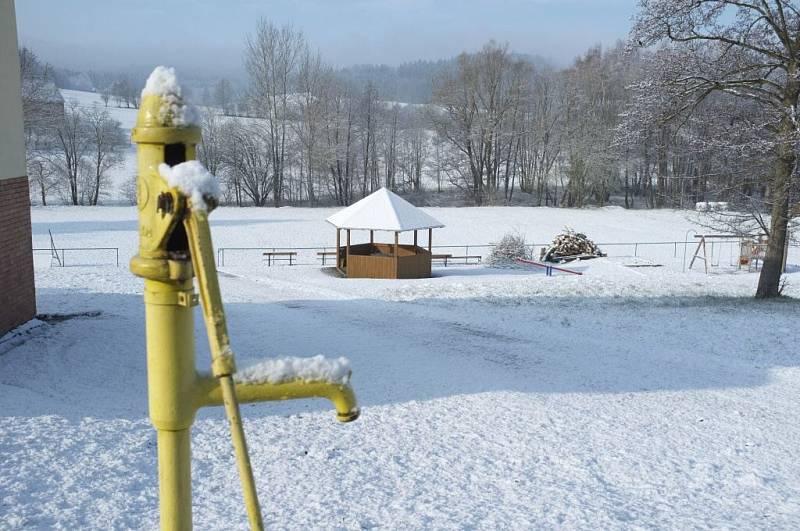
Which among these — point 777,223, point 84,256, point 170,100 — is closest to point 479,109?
point 84,256

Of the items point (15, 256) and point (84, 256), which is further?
point (84, 256)

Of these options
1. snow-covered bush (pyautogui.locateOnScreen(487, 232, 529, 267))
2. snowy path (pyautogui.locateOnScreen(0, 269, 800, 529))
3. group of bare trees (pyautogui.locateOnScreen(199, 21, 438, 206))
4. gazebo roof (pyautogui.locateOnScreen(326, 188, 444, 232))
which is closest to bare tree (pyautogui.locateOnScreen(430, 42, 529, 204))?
group of bare trees (pyautogui.locateOnScreen(199, 21, 438, 206))

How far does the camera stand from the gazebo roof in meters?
26.2

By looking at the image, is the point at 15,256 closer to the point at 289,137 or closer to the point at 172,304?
the point at 172,304

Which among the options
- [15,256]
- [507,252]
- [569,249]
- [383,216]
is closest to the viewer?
[15,256]

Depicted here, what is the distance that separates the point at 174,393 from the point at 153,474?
598 centimetres

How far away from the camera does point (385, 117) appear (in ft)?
257

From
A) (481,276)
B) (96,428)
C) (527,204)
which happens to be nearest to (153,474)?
(96,428)

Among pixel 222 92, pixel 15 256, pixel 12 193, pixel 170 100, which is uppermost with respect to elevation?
pixel 222 92

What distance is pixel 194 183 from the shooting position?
155 centimetres

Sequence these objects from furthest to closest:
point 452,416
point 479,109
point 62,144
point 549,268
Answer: point 479,109
point 62,144
point 549,268
point 452,416

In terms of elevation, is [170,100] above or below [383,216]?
above

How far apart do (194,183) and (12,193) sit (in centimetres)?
1170

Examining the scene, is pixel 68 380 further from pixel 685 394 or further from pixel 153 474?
pixel 685 394
